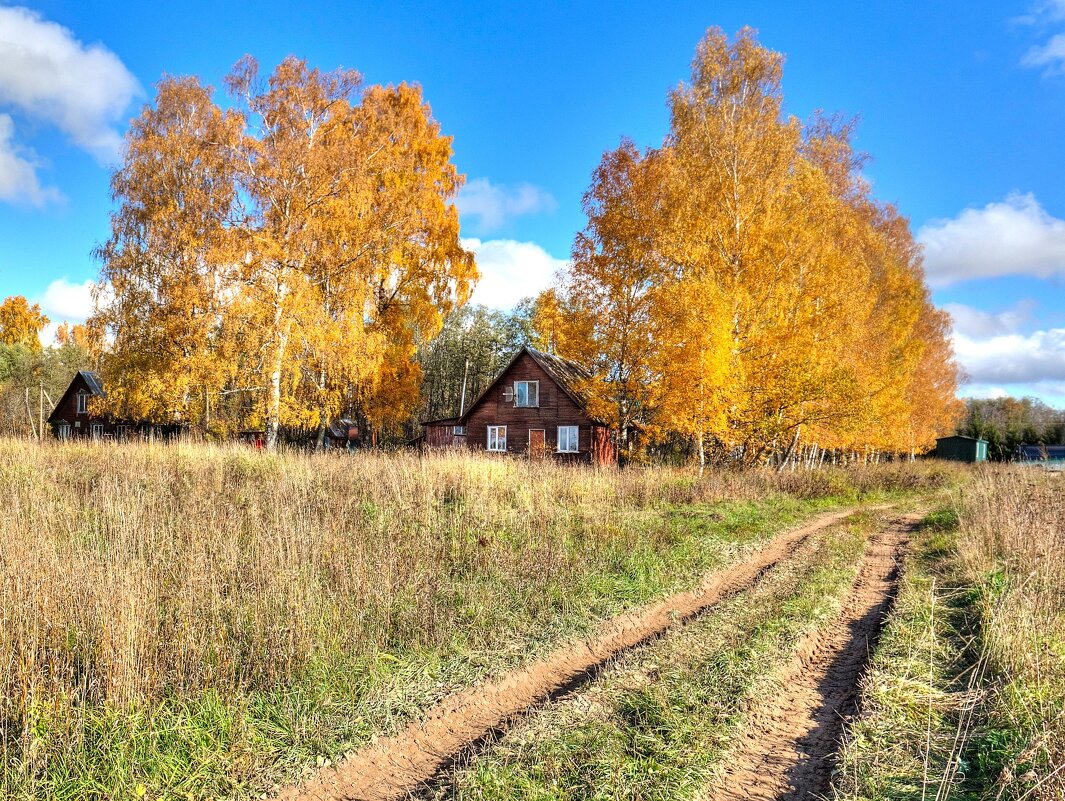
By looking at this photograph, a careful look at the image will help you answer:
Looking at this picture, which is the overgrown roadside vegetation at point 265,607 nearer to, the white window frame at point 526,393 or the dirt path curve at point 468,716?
Result: the dirt path curve at point 468,716

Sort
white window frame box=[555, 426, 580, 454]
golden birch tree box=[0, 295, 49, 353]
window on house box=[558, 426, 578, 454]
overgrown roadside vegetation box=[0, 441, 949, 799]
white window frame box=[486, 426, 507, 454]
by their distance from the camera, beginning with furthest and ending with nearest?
1. golden birch tree box=[0, 295, 49, 353]
2. white window frame box=[486, 426, 507, 454]
3. window on house box=[558, 426, 578, 454]
4. white window frame box=[555, 426, 580, 454]
5. overgrown roadside vegetation box=[0, 441, 949, 799]

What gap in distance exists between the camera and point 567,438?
96.4ft

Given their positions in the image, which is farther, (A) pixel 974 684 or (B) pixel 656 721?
(A) pixel 974 684

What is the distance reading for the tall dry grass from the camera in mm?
3500

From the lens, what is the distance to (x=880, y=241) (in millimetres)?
25406

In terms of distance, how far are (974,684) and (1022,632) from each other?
2.35 ft

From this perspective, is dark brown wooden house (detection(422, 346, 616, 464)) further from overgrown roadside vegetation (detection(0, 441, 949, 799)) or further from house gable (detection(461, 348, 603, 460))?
overgrown roadside vegetation (detection(0, 441, 949, 799))

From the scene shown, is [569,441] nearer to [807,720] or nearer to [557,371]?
[557,371]

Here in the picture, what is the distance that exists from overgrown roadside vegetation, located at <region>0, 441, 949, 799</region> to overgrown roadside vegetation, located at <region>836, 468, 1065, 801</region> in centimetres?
267

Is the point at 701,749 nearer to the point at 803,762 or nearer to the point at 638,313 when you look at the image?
the point at 803,762

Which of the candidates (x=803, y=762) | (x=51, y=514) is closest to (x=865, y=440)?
(x=803, y=762)

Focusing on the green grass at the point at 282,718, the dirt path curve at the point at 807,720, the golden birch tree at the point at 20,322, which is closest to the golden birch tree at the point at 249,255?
the green grass at the point at 282,718

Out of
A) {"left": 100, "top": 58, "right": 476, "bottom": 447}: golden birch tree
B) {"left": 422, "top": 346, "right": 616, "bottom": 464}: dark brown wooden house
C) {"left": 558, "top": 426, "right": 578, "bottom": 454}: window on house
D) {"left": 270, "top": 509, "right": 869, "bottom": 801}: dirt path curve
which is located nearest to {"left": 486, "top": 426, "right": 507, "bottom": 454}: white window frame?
{"left": 422, "top": 346, "right": 616, "bottom": 464}: dark brown wooden house

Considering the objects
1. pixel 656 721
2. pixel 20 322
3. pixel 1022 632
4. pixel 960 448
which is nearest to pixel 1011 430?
pixel 960 448
